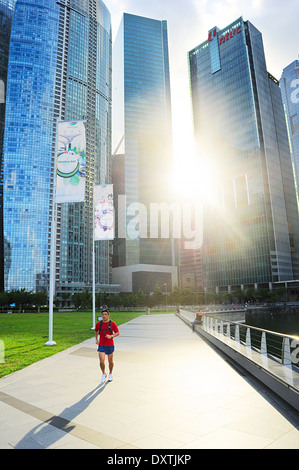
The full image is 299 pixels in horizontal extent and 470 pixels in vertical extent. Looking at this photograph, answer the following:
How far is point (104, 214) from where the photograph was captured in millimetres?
25547

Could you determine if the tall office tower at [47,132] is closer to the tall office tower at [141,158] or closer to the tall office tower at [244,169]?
the tall office tower at [141,158]

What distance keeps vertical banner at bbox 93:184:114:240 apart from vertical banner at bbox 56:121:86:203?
274 inches

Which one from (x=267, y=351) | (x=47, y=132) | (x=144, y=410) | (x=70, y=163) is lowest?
(x=144, y=410)

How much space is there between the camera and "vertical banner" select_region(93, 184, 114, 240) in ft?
83.8

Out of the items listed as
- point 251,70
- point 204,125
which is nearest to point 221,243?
point 204,125

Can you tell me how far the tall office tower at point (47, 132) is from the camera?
138m

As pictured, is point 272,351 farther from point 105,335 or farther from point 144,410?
point 105,335

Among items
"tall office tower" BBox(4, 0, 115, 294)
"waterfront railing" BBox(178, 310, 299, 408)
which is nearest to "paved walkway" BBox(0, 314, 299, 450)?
"waterfront railing" BBox(178, 310, 299, 408)

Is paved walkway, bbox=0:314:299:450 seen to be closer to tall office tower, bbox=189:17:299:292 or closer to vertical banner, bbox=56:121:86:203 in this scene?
vertical banner, bbox=56:121:86:203

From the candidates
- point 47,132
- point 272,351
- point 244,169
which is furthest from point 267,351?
point 47,132

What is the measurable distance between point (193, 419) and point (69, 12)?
211 metres

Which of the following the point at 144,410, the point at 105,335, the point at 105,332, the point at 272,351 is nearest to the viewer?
the point at 144,410

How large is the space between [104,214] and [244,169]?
127917mm

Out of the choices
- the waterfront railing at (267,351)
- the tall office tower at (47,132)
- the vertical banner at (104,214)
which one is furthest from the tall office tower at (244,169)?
the waterfront railing at (267,351)
